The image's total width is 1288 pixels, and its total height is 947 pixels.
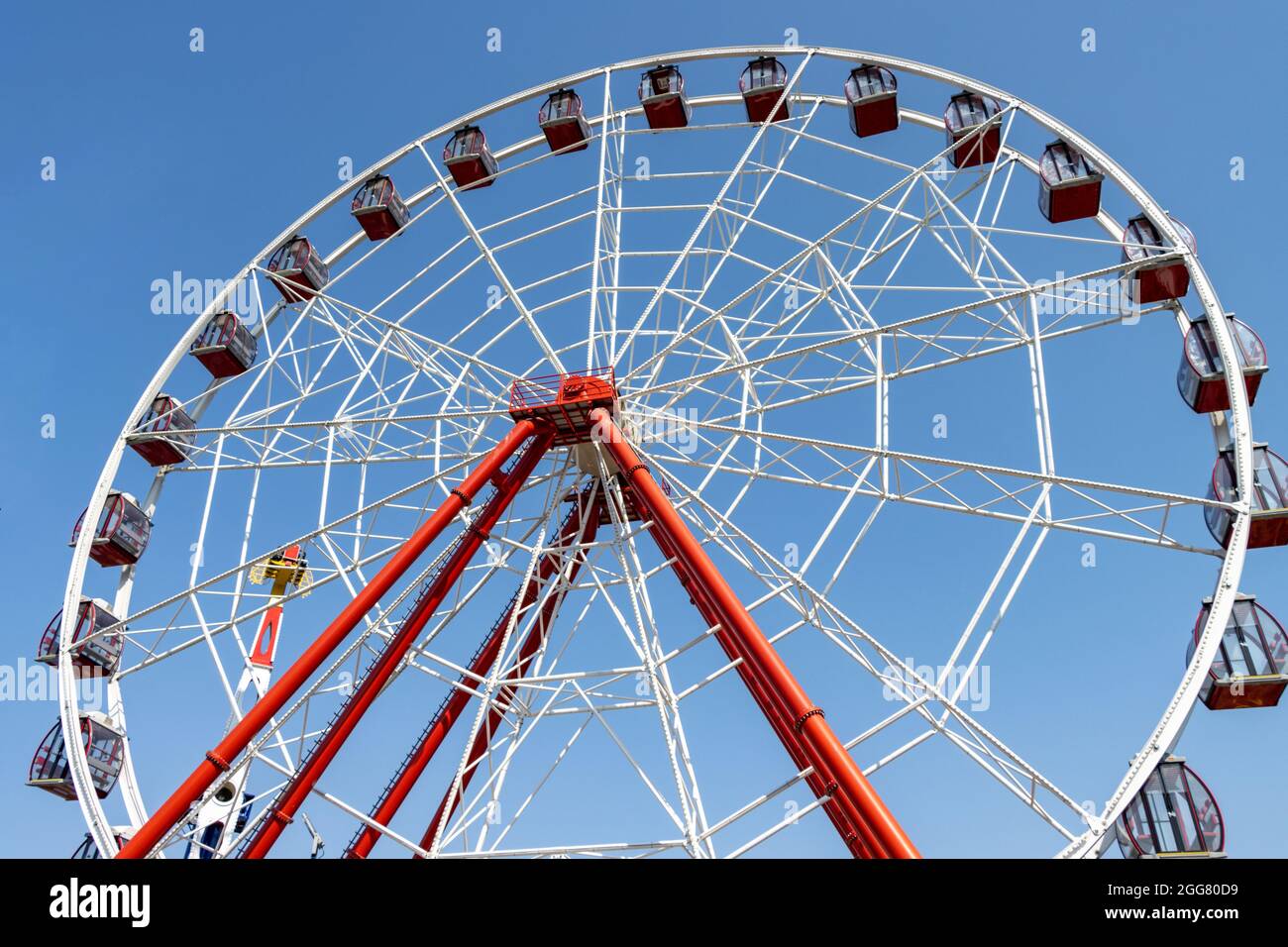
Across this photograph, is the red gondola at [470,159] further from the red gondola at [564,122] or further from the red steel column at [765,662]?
the red steel column at [765,662]

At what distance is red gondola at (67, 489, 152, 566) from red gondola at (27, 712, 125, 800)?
3.24 metres

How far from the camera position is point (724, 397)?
1778 centimetres

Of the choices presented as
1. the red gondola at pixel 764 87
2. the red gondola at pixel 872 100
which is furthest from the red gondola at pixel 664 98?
the red gondola at pixel 872 100

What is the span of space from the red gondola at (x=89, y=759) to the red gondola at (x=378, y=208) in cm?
1086

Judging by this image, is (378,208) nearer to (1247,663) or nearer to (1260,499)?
(1260,499)

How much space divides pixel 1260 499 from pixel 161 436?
60.3ft

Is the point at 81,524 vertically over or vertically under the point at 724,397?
under

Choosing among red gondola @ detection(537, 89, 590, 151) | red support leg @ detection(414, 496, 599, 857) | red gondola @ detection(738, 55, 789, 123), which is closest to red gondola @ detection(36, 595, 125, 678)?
red support leg @ detection(414, 496, 599, 857)

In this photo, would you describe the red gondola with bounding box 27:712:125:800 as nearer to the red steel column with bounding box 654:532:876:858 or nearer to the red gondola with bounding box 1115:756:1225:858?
the red steel column with bounding box 654:532:876:858

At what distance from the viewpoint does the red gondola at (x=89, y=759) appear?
1662 centimetres
